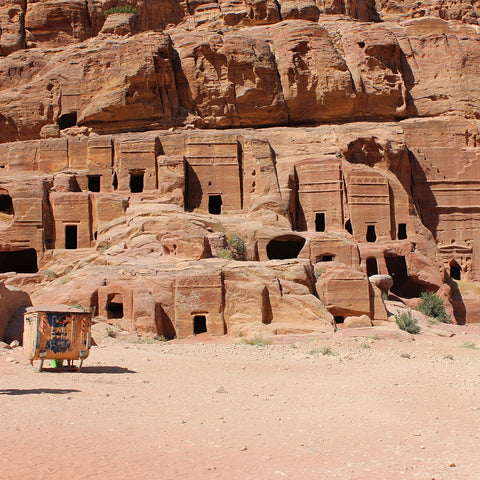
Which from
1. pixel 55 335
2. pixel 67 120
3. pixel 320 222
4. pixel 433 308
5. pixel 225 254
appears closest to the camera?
pixel 55 335

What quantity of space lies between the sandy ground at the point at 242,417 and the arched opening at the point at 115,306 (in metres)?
5.93

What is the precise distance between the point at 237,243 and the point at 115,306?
9.02 m

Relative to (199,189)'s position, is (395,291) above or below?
below

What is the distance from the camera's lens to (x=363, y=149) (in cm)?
4181

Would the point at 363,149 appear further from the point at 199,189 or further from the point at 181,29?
the point at 181,29

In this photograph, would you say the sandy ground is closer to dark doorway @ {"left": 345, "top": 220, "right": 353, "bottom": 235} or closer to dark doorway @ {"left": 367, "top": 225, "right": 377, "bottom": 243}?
dark doorway @ {"left": 345, "top": 220, "right": 353, "bottom": 235}

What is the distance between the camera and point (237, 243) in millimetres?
33656

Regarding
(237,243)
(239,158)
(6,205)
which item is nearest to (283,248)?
(239,158)

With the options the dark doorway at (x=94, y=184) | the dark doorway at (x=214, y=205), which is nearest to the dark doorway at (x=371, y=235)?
the dark doorway at (x=214, y=205)

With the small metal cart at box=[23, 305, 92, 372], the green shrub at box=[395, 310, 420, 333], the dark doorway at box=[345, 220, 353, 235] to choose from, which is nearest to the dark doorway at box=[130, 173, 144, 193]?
the dark doorway at box=[345, 220, 353, 235]

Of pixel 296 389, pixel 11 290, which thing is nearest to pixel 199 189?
pixel 11 290

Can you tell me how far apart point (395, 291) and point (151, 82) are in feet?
65.4

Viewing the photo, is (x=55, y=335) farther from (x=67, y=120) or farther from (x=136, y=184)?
(x=67, y=120)

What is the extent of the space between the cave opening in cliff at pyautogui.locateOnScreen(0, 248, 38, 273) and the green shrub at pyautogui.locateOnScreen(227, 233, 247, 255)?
1244cm
